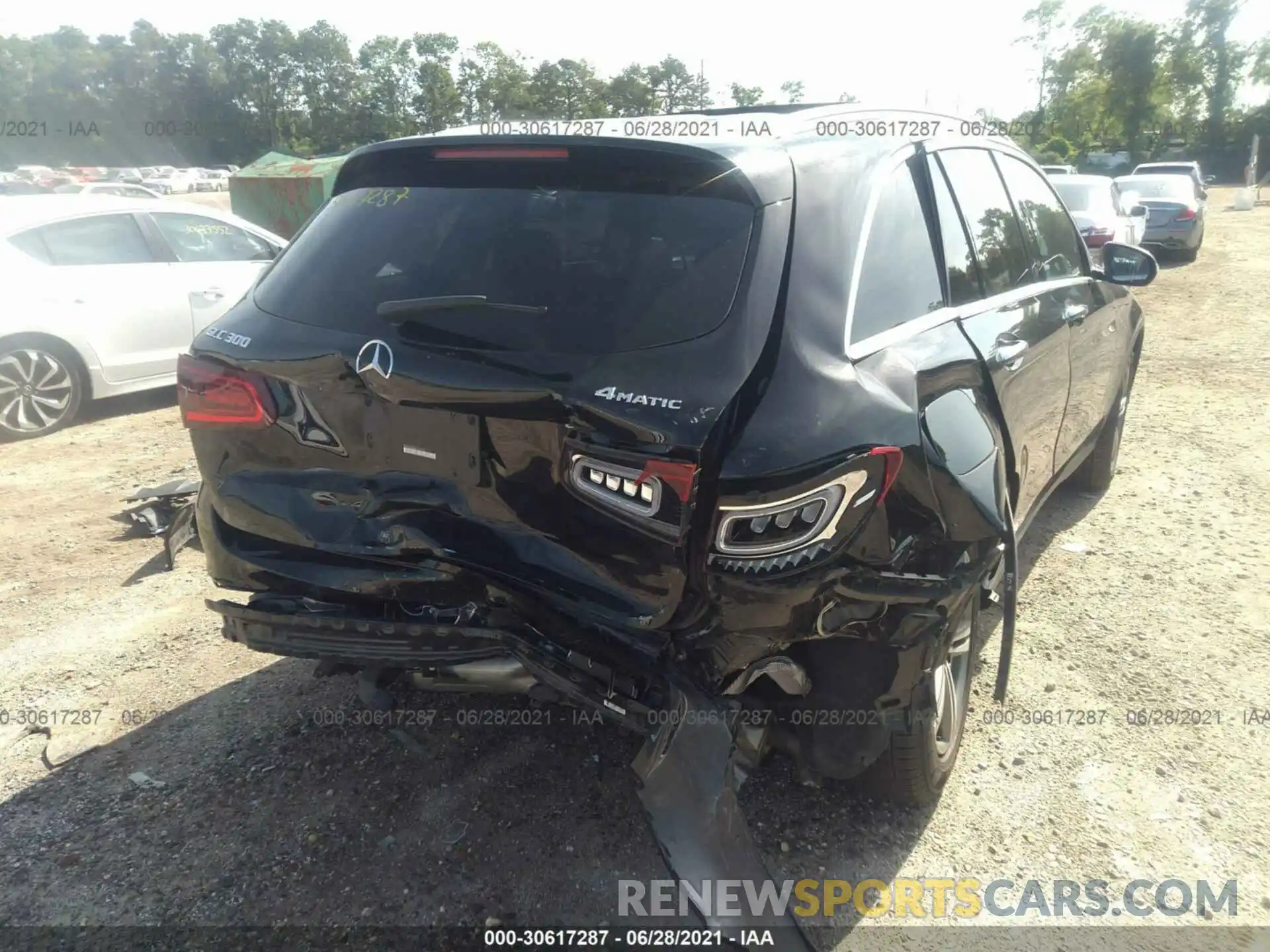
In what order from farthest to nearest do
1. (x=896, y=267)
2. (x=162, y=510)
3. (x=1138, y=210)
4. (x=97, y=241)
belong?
1. (x=1138, y=210)
2. (x=97, y=241)
3. (x=162, y=510)
4. (x=896, y=267)

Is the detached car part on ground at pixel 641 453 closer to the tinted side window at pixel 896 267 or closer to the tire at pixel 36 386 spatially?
the tinted side window at pixel 896 267

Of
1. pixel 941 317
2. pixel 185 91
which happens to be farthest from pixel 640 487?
pixel 185 91

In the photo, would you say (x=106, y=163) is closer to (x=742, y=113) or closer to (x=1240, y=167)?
(x=1240, y=167)

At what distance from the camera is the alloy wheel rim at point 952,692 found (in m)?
2.61

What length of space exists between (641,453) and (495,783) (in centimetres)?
141

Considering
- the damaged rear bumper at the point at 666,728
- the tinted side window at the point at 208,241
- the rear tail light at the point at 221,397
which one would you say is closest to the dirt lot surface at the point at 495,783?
the damaged rear bumper at the point at 666,728

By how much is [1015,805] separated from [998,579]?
71 cm

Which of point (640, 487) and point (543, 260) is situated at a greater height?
point (543, 260)

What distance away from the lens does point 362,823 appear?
2.70 m

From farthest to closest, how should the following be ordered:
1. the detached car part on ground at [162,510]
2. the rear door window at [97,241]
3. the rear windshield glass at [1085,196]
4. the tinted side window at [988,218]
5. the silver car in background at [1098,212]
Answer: the rear windshield glass at [1085,196], the silver car in background at [1098,212], the rear door window at [97,241], the detached car part on ground at [162,510], the tinted side window at [988,218]

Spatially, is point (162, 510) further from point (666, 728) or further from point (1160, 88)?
point (1160, 88)

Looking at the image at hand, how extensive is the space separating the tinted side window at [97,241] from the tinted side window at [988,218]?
251 inches

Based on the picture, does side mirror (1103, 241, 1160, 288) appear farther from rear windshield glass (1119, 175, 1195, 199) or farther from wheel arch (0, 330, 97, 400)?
rear windshield glass (1119, 175, 1195, 199)

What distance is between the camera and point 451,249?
239 centimetres
